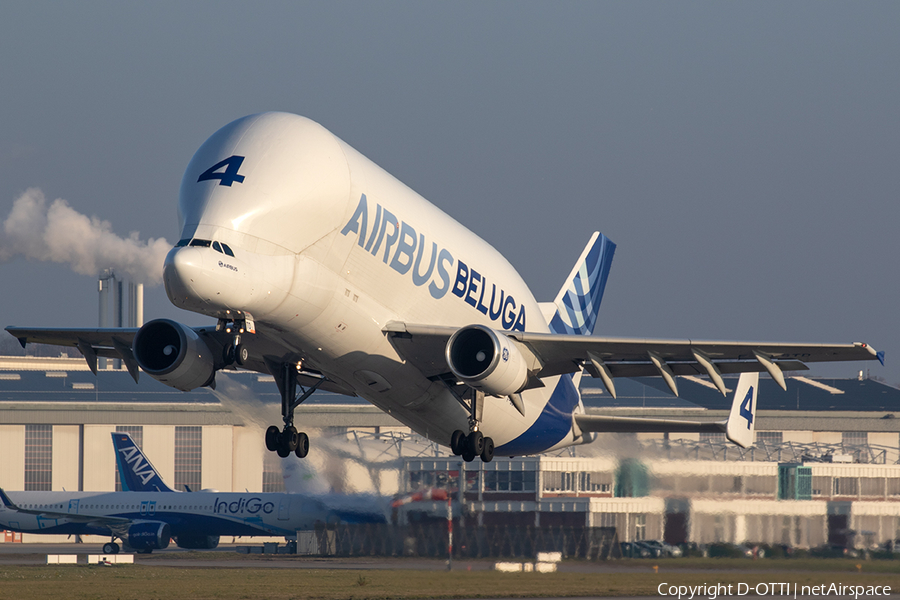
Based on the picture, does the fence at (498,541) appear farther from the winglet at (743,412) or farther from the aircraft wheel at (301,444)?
the aircraft wheel at (301,444)

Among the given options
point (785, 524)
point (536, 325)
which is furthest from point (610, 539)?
point (536, 325)

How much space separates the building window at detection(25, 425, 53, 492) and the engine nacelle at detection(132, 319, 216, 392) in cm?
6768

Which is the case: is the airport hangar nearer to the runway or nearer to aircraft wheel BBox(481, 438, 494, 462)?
the runway

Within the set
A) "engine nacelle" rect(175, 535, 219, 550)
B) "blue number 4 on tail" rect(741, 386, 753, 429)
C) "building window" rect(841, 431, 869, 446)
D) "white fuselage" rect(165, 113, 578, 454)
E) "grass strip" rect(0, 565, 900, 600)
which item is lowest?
"engine nacelle" rect(175, 535, 219, 550)

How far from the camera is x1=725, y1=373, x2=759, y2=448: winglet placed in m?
35.4

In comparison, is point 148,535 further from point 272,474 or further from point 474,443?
point 474,443

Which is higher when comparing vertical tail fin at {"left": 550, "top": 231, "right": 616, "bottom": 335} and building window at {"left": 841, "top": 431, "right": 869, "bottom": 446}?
vertical tail fin at {"left": 550, "top": 231, "right": 616, "bottom": 335}

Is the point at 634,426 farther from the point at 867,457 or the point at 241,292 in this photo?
the point at 867,457

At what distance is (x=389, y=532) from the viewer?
4819 centimetres

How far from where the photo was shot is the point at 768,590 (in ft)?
120

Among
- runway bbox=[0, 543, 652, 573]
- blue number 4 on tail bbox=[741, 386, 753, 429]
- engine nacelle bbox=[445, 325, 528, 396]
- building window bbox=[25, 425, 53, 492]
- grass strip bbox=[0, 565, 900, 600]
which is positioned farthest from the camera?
building window bbox=[25, 425, 53, 492]

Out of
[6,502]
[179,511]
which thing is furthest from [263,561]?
[6,502]

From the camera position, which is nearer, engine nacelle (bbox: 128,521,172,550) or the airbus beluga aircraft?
Result: the airbus beluga aircraft

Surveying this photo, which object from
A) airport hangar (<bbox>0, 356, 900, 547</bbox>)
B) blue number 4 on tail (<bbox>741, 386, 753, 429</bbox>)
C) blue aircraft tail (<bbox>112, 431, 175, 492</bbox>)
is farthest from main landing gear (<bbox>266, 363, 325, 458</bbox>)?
blue aircraft tail (<bbox>112, 431, 175, 492</bbox>)
